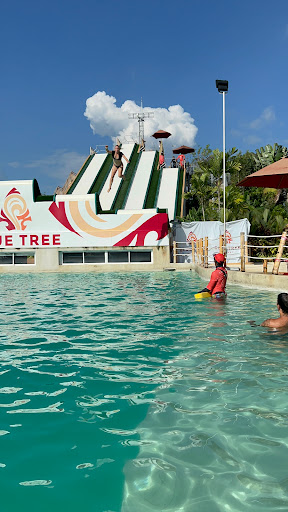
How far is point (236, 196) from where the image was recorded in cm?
2692

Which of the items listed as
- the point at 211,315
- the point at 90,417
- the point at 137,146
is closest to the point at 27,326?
the point at 211,315

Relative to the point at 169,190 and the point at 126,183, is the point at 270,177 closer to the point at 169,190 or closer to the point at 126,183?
the point at 169,190

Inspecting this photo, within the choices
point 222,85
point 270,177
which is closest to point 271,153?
point 222,85

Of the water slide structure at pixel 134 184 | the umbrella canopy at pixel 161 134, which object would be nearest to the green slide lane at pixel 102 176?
the water slide structure at pixel 134 184

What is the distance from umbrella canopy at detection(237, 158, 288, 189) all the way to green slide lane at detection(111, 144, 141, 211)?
1816 centimetres

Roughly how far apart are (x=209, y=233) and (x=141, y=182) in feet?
39.9

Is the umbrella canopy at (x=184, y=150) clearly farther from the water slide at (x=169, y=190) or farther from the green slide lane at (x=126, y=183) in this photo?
the water slide at (x=169, y=190)

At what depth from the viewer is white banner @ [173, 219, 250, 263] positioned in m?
22.7

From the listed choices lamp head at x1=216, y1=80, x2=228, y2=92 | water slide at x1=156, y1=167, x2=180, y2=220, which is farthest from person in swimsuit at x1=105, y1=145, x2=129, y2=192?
lamp head at x1=216, y1=80, x2=228, y2=92

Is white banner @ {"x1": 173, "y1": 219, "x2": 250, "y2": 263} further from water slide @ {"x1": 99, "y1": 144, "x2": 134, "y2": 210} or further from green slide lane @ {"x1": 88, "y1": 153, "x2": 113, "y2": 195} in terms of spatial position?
green slide lane @ {"x1": 88, "y1": 153, "x2": 113, "y2": 195}

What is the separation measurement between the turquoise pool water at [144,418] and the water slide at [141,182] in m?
24.1

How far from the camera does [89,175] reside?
36.9 meters

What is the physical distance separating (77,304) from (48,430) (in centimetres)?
744

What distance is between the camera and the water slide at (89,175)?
3397cm
